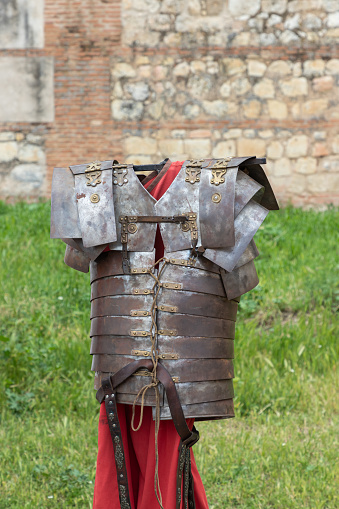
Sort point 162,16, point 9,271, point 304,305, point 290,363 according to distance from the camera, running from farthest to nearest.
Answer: point 162,16
point 9,271
point 304,305
point 290,363

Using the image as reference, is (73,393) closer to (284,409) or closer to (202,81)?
(284,409)

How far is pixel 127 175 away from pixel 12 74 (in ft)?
19.6

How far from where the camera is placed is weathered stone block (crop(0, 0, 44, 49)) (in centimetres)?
783

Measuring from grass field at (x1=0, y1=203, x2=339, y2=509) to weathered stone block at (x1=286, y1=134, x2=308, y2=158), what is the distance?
64.6 inches

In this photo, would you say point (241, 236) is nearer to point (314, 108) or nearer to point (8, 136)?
point (314, 108)

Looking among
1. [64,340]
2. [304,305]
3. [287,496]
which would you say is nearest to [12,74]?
[64,340]

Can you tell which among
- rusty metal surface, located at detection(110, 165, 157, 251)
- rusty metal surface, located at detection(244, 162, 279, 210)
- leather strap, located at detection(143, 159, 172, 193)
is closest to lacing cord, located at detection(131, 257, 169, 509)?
rusty metal surface, located at detection(110, 165, 157, 251)

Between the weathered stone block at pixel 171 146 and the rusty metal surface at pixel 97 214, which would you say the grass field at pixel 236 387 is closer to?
the rusty metal surface at pixel 97 214

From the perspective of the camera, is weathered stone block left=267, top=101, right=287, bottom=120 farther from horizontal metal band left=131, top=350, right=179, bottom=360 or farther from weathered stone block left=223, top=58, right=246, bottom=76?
horizontal metal band left=131, top=350, right=179, bottom=360

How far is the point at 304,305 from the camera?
5.27 meters

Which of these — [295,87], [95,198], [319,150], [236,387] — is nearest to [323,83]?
[295,87]

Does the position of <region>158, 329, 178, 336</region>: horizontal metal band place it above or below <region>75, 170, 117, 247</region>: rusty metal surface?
below

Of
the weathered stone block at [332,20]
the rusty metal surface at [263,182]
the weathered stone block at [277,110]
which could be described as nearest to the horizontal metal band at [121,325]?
the rusty metal surface at [263,182]

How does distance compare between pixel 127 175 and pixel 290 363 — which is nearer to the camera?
pixel 127 175
